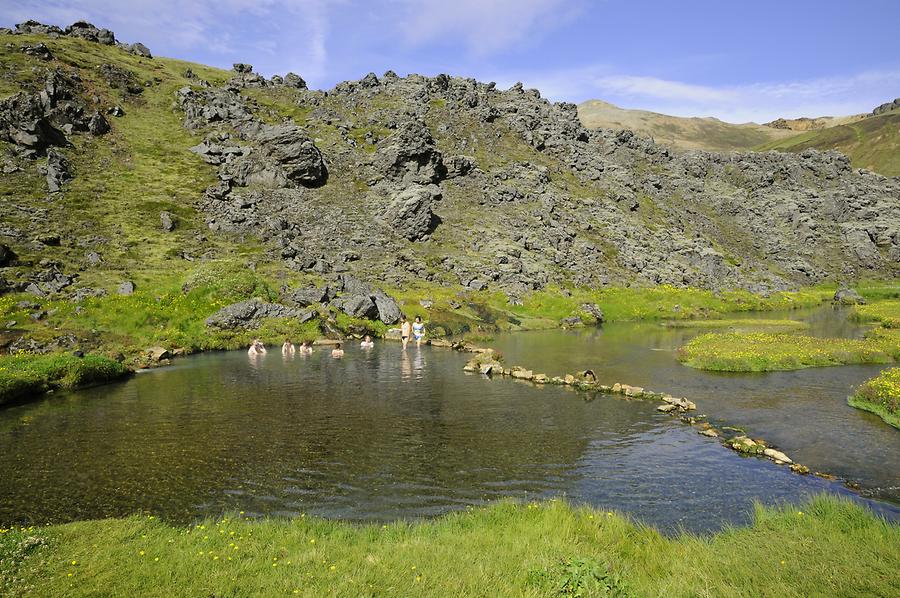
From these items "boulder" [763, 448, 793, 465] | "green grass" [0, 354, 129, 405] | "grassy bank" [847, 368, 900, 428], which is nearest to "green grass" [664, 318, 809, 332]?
"grassy bank" [847, 368, 900, 428]

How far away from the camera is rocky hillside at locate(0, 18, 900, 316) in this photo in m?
79.0

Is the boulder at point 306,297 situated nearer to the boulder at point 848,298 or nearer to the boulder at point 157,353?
the boulder at point 157,353

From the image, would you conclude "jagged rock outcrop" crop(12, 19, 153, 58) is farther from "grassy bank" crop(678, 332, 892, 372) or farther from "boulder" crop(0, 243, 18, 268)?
"grassy bank" crop(678, 332, 892, 372)

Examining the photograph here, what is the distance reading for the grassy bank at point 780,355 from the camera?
140ft

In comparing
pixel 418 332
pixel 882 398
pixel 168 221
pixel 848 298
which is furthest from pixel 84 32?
pixel 848 298

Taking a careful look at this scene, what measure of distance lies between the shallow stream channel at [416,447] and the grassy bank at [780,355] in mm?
2188

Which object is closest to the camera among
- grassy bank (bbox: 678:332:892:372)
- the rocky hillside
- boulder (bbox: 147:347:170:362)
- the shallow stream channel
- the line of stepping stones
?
the shallow stream channel

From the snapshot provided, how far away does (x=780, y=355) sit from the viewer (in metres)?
44.1

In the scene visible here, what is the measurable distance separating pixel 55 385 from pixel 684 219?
13634 centimetres

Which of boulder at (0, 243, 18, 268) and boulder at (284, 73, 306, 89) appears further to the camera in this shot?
boulder at (284, 73, 306, 89)

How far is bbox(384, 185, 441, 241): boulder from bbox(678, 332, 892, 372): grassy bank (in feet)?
187

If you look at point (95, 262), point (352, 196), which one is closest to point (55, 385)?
point (95, 262)

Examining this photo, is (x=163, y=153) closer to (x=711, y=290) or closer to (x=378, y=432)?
(x=378, y=432)

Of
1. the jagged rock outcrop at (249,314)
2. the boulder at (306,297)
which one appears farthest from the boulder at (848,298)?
the jagged rock outcrop at (249,314)
